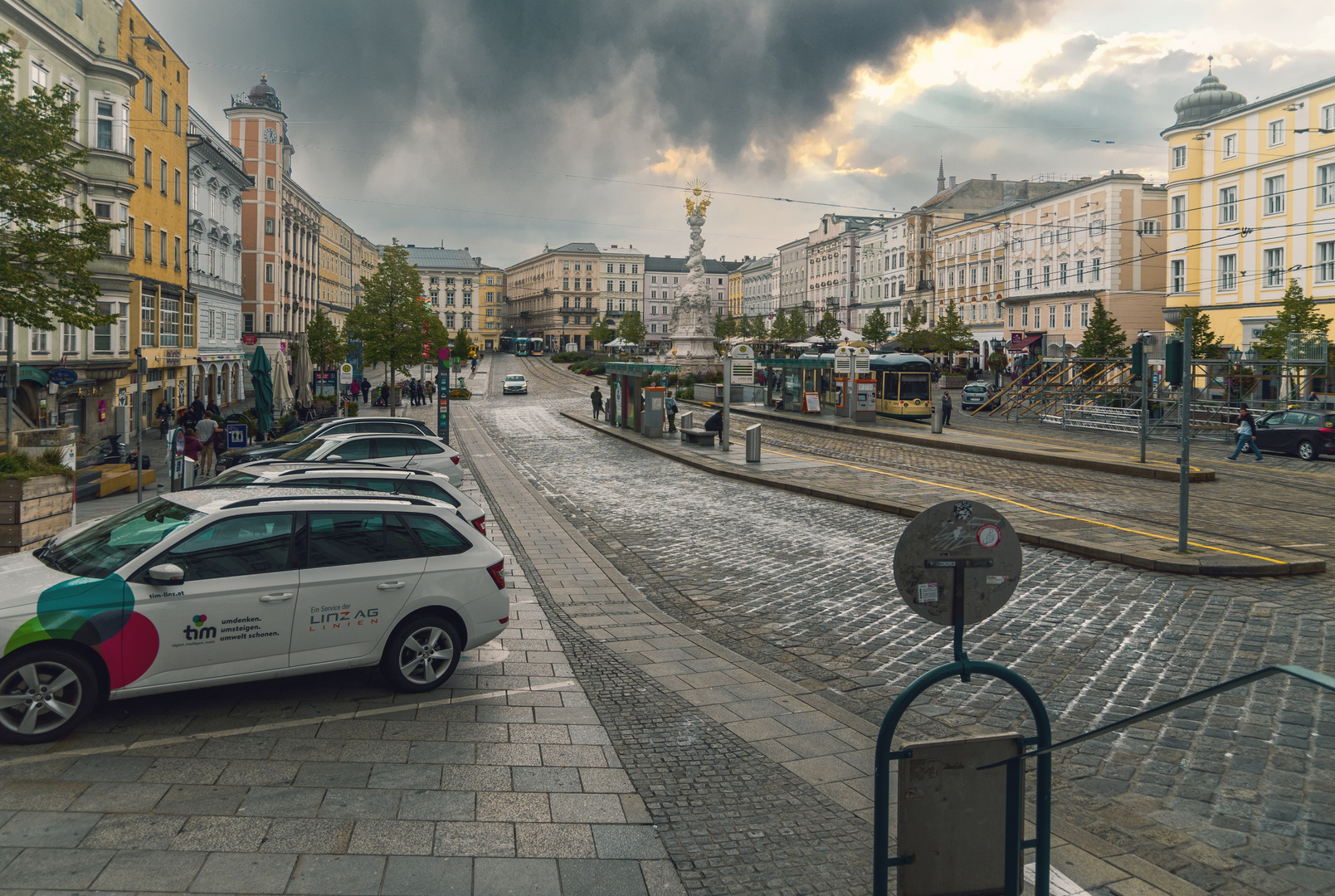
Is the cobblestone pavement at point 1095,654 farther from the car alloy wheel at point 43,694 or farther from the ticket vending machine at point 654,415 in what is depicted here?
the ticket vending machine at point 654,415

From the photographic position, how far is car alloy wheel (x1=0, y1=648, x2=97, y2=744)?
5863 millimetres

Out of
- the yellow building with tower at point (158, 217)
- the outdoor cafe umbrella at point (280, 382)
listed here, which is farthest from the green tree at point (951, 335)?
the outdoor cafe umbrella at point (280, 382)

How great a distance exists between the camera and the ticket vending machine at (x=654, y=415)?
113 ft

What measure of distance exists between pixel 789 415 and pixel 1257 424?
18.4 meters

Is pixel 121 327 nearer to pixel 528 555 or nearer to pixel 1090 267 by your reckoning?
pixel 528 555

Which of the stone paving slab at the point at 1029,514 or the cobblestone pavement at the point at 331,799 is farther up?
the stone paving slab at the point at 1029,514

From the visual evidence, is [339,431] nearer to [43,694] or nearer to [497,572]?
[497,572]

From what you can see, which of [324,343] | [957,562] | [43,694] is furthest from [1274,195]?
[324,343]

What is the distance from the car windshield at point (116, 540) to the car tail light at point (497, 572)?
2.14 meters

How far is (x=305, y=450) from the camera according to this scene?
1705 cm

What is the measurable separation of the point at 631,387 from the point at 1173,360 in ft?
87.8

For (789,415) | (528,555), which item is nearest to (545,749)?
(528,555)

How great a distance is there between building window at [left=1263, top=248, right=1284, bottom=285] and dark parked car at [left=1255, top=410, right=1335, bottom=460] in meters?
22.3

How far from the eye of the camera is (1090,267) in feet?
219
